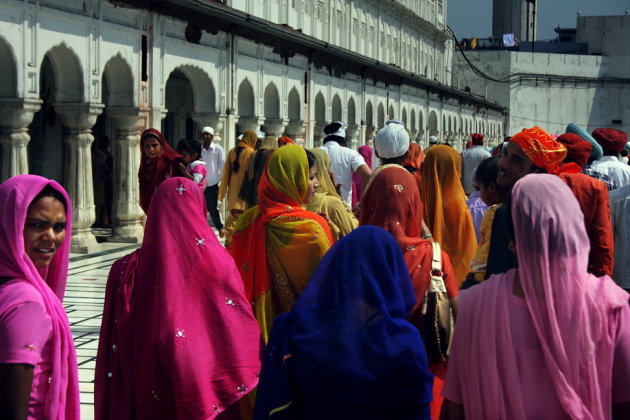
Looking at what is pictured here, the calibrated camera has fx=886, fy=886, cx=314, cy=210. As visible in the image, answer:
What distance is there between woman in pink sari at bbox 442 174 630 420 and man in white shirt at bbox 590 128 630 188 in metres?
3.93

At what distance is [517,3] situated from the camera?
71.2 meters

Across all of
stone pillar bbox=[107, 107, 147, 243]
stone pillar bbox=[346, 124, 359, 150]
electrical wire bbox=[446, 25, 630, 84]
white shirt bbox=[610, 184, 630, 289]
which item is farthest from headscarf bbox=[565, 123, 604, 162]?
electrical wire bbox=[446, 25, 630, 84]

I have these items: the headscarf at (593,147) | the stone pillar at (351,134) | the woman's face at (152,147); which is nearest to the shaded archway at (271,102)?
the stone pillar at (351,134)

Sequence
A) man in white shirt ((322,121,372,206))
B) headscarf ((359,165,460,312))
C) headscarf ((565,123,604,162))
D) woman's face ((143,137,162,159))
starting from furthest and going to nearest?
1. man in white shirt ((322,121,372,206))
2. woman's face ((143,137,162,159))
3. headscarf ((565,123,604,162))
4. headscarf ((359,165,460,312))

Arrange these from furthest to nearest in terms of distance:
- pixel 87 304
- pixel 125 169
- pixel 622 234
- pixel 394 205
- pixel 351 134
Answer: pixel 351 134 < pixel 125 169 < pixel 87 304 < pixel 622 234 < pixel 394 205

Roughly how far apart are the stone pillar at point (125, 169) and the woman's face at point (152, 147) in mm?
5100

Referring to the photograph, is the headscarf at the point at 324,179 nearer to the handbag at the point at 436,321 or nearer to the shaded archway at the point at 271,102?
the handbag at the point at 436,321

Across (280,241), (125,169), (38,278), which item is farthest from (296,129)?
(38,278)

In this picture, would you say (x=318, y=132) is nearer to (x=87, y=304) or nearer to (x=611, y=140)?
(x=87, y=304)

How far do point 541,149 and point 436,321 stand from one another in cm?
146

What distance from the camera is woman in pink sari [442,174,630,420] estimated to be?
2.36 m

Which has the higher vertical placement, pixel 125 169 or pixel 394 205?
pixel 394 205

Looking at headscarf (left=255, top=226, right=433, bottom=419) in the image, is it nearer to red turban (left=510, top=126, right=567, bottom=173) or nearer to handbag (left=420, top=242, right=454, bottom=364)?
handbag (left=420, top=242, right=454, bottom=364)

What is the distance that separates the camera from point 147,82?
12.7m
